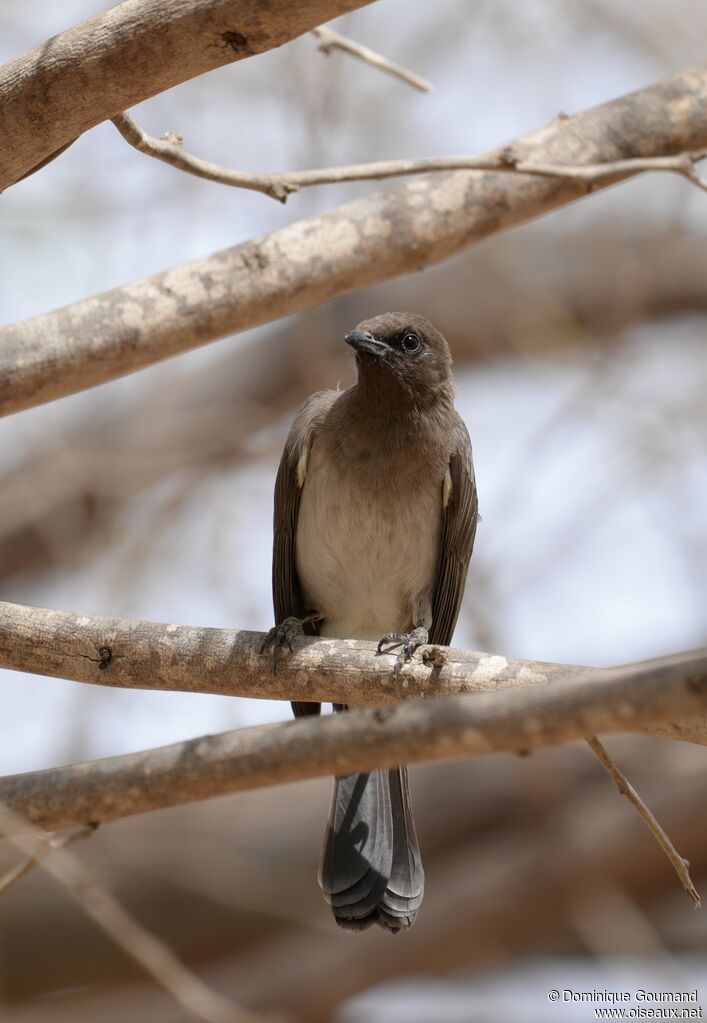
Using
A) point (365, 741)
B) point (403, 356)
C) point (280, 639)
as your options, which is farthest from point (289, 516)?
point (365, 741)

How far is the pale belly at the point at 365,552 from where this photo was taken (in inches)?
188

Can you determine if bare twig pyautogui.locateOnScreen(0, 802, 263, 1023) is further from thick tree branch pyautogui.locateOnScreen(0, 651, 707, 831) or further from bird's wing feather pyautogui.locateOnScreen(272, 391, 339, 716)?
bird's wing feather pyautogui.locateOnScreen(272, 391, 339, 716)

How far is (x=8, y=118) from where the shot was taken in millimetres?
2801

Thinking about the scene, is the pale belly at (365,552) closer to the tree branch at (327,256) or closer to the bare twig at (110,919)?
the tree branch at (327,256)

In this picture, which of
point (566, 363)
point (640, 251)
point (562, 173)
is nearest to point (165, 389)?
point (566, 363)

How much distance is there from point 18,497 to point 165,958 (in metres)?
4.55

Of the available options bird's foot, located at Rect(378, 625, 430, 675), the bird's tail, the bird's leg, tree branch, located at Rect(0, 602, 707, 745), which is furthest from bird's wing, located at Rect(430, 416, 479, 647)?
tree branch, located at Rect(0, 602, 707, 745)

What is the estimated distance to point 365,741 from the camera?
2033 mm

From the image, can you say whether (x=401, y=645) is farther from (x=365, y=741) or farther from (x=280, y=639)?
(x=365, y=741)

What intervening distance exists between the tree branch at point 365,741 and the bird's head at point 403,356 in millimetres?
2735

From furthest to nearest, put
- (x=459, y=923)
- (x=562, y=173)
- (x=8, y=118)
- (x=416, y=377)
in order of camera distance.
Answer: (x=459, y=923), (x=416, y=377), (x=562, y=173), (x=8, y=118)

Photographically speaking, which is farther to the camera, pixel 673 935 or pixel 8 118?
pixel 673 935

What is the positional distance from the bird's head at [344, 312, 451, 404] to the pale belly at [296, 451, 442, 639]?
41cm

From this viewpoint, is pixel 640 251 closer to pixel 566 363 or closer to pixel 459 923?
pixel 566 363
